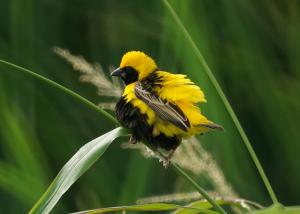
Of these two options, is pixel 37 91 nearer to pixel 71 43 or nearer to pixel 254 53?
pixel 71 43

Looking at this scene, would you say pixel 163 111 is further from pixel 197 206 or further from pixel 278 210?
pixel 278 210

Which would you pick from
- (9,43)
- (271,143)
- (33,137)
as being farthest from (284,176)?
(9,43)

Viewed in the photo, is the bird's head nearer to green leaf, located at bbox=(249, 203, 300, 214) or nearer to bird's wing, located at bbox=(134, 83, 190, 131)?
bird's wing, located at bbox=(134, 83, 190, 131)

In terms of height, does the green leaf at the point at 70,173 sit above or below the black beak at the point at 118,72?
above

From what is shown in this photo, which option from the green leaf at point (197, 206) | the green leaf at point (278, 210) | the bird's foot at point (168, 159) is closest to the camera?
the green leaf at point (278, 210)

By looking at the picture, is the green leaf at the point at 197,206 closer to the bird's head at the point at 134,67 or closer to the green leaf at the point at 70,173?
the green leaf at the point at 70,173

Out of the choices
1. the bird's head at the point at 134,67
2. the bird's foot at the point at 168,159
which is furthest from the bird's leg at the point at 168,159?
the bird's head at the point at 134,67
